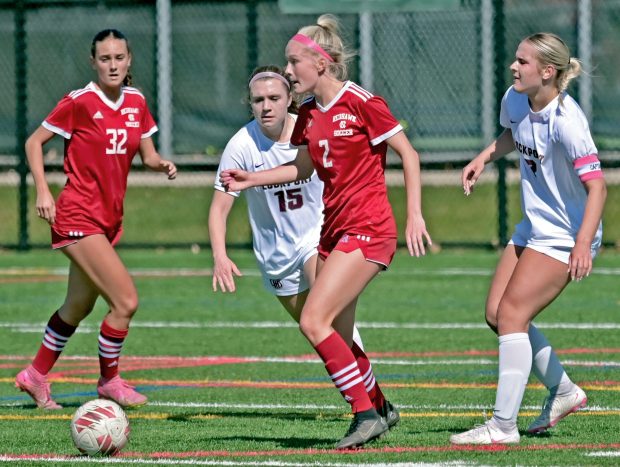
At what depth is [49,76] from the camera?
23.4 m

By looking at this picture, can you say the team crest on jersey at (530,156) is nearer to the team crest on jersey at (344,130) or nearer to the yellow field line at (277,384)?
the team crest on jersey at (344,130)

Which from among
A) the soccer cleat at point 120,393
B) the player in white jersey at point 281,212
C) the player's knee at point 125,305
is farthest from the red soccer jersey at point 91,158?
the soccer cleat at point 120,393

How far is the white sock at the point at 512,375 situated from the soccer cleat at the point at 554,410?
38cm

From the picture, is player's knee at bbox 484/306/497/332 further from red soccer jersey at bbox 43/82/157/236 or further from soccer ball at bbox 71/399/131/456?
red soccer jersey at bbox 43/82/157/236

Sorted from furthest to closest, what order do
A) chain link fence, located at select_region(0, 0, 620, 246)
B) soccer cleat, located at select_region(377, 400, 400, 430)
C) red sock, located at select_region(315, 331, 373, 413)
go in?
chain link fence, located at select_region(0, 0, 620, 246) < soccer cleat, located at select_region(377, 400, 400, 430) < red sock, located at select_region(315, 331, 373, 413)

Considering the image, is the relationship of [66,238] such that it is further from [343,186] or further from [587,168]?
[587,168]

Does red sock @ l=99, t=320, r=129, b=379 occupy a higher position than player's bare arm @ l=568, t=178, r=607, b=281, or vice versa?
player's bare arm @ l=568, t=178, r=607, b=281

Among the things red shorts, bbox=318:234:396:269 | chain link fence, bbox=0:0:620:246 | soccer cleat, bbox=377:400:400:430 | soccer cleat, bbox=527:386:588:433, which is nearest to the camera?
red shorts, bbox=318:234:396:269

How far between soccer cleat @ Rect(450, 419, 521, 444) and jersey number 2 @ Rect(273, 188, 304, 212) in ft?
6.71

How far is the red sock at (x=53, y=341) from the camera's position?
895 cm

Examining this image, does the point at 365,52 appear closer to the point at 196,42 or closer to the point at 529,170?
the point at 196,42

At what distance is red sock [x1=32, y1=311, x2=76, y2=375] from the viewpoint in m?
8.95

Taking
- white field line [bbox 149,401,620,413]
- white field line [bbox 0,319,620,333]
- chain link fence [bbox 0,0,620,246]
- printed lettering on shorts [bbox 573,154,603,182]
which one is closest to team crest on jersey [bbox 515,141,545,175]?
printed lettering on shorts [bbox 573,154,603,182]

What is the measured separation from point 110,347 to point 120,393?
11.5 inches
